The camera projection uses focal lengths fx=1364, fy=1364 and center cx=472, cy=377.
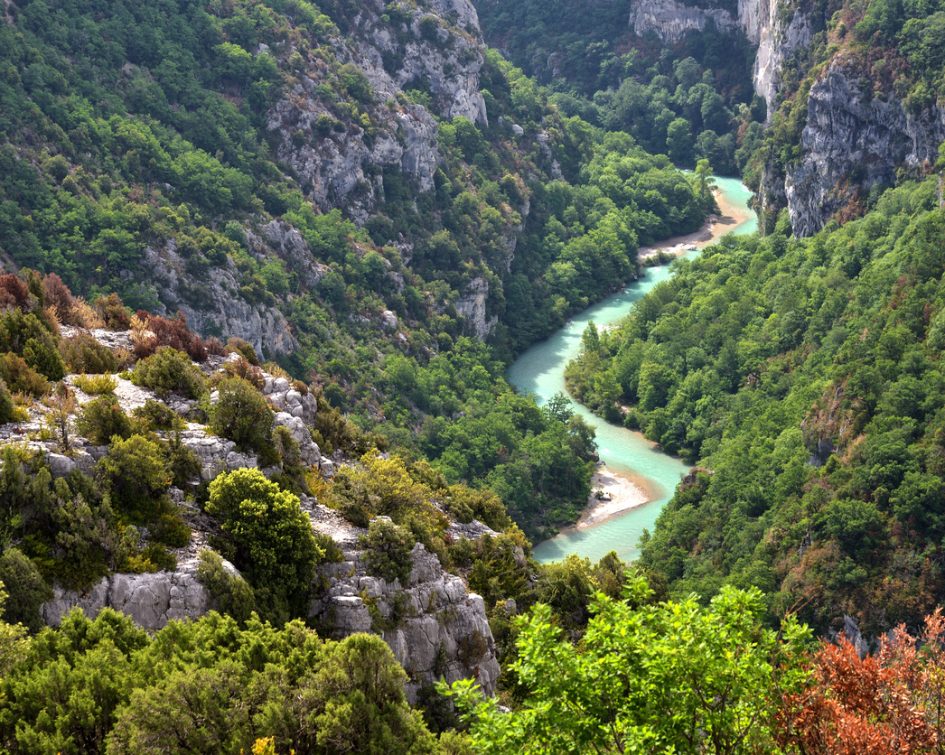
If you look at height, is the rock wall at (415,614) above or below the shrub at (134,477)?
below

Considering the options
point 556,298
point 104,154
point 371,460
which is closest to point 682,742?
point 371,460

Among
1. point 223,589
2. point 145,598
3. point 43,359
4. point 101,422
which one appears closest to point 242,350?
point 43,359

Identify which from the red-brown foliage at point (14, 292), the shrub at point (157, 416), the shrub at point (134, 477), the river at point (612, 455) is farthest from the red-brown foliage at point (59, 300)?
the river at point (612, 455)

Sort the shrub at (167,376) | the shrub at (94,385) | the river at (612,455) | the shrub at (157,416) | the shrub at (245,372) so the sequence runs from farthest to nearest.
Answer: the river at (612,455)
the shrub at (245,372)
the shrub at (167,376)
the shrub at (94,385)
the shrub at (157,416)

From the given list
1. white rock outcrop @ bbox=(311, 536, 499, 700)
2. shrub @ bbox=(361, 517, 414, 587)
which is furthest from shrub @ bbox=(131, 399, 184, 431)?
shrub @ bbox=(361, 517, 414, 587)

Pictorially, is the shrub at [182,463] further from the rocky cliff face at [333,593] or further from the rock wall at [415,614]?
the rock wall at [415,614]

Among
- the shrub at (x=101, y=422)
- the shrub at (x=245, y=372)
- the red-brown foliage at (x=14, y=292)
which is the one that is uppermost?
the red-brown foliage at (x=14, y=292)

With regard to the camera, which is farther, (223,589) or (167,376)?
(167,376)

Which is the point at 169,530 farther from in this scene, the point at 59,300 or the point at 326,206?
the point at 326,206
